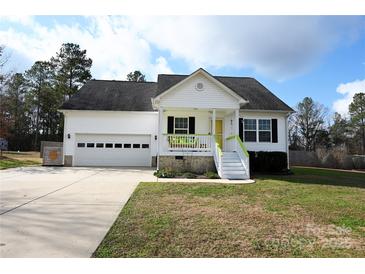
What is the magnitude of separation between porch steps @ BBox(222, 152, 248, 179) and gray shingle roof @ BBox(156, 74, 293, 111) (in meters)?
4.24

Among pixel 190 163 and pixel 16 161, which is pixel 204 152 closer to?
pixel 190 163

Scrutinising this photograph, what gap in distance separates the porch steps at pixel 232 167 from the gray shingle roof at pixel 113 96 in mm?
7650

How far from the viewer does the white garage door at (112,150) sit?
57.8 ft

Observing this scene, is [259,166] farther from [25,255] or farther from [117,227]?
[25,255]

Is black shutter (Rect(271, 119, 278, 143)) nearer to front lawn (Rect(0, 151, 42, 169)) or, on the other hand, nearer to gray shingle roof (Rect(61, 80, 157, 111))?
gray shingle roof (Rect(61, 80, 157, 111))

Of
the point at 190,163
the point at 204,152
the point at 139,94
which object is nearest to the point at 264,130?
the point at 204,152

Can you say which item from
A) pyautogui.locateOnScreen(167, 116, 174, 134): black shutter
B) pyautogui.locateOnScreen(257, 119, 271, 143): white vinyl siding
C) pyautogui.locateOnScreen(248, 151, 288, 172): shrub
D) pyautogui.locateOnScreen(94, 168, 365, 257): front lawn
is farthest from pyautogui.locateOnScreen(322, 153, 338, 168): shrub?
pyautogui.locateOnScreen(94, 168, 365, 257): front lawn

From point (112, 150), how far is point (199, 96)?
301 inches

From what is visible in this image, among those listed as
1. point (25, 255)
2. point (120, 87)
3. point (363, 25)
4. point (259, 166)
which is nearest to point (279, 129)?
point (259, 166)

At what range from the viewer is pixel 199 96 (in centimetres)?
1381

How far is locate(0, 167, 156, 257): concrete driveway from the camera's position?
12.1 feet

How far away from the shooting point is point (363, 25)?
22.5ft

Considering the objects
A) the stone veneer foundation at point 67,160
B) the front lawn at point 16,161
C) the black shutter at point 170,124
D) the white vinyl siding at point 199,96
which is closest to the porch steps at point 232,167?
the white vinyl siding at point 199,96

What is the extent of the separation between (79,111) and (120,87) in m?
4.88
